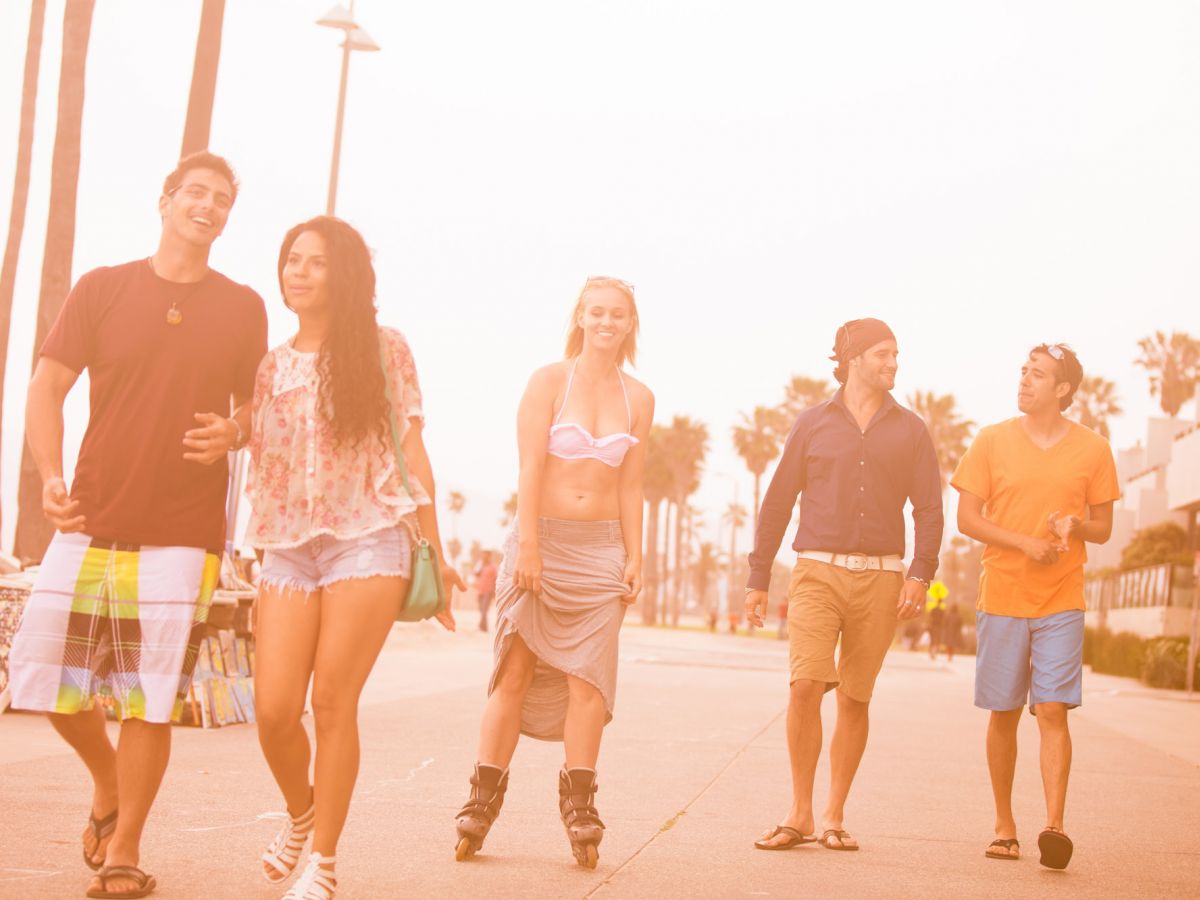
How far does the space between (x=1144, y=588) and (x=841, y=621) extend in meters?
32.2

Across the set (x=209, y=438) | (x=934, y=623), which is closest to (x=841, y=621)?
(x=209, y=438)

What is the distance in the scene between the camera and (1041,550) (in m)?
6.83

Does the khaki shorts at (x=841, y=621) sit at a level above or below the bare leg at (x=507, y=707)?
above

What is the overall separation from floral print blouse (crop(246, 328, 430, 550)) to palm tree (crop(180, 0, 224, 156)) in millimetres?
9152

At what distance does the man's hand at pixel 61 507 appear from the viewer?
15.9 ft

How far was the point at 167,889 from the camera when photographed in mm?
5055

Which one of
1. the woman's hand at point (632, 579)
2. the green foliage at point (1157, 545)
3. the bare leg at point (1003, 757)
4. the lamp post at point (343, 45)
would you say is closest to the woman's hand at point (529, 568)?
the woman's hand at point (632, 579)

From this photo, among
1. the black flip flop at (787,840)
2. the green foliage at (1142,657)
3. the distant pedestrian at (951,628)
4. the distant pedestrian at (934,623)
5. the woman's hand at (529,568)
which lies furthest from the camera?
the distant pedestrian at (951,628)

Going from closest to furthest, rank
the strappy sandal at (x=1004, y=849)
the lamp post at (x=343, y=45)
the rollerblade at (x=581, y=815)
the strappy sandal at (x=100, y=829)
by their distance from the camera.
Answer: the strappy sandal at (x=100, y=829), the rollerblade at (x=581, y=815), the strappy sandal at (x=1004, y=849), the lamp post at (x=343, y=45)

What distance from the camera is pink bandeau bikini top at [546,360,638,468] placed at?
20.2ft

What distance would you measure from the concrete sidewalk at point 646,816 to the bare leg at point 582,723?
0.38m

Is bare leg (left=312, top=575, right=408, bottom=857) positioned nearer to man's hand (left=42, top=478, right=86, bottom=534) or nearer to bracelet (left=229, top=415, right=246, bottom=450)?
bracelet (left=229, top=415, right=246, bottom=450)

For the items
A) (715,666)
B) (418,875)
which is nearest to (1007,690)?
(418,875)

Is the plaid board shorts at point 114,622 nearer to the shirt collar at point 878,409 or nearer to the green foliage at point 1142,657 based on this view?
the shirt collar at point 878,409
